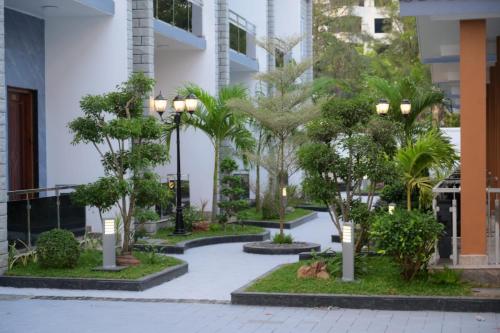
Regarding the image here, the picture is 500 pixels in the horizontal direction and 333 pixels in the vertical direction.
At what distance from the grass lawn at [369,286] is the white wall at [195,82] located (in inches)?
481

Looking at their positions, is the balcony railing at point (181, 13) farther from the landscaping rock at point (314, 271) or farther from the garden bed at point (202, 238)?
the landscaping rock at point (314, 271)

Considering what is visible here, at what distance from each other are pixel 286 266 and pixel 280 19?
2691 cm

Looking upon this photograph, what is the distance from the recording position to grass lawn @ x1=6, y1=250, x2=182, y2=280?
13.3 metres

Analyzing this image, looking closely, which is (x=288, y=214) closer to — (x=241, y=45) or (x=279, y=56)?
(x=279, y=56)

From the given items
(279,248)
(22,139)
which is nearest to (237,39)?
(22,139)

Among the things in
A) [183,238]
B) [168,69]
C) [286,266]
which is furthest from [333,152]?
[168,69]

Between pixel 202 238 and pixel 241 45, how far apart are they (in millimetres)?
11056

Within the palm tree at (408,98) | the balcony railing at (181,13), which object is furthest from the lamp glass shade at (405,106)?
the balcony railing at (181,13)

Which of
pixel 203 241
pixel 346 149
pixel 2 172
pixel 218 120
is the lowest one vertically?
pixel 203 241

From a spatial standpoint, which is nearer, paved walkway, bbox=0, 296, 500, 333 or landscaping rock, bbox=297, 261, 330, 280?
paved walkway, bbox=0, 296, 500, 333

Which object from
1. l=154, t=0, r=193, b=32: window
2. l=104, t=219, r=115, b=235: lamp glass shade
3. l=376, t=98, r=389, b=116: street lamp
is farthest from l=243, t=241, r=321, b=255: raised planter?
l=154, t=0, r=193, b=32: window

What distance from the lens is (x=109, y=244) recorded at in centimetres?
1373

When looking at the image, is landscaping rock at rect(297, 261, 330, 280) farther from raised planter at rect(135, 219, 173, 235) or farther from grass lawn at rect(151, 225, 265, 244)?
raised planter at rect(135, 219, 173, 235)

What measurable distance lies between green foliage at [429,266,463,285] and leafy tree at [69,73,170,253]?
17.1 ft
